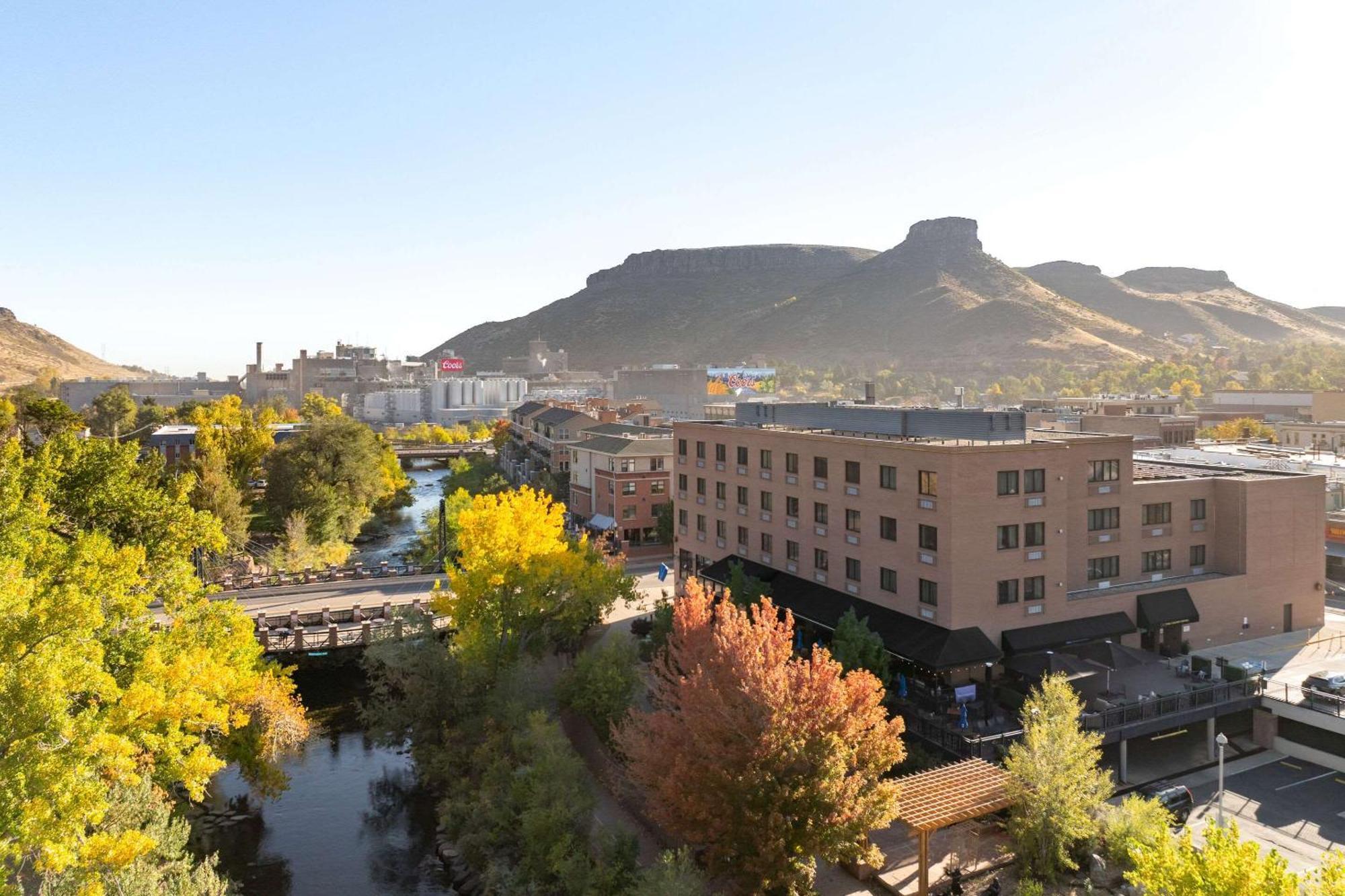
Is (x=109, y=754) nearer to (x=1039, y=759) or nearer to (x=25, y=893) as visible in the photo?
(x=25, y=893)

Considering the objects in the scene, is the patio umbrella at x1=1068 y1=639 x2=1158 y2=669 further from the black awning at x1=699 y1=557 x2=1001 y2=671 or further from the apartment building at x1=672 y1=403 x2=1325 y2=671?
the black awning at x1=699 y1=557 x2=1001 y2=671

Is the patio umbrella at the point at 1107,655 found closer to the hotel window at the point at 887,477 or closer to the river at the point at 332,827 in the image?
the hotel window at the point at 887,477

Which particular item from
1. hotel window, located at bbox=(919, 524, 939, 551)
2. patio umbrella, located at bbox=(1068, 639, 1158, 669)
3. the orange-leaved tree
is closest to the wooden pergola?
the orange-leaved tree

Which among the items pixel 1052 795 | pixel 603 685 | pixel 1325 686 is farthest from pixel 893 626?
pixel 1325 686

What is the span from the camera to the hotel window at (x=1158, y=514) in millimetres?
45562

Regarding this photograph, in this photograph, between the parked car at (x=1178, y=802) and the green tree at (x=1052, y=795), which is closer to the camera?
the green tree at (x=1052, y=795)

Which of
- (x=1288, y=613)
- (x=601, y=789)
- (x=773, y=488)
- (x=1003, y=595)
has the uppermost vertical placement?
(x=773, y=488)

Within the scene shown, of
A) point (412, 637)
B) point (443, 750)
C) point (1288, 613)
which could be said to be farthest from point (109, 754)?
point (1288, 613)

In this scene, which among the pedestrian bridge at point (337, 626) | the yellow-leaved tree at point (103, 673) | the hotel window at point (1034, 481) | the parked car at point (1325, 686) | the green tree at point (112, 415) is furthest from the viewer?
the green tree at point (112, 415)

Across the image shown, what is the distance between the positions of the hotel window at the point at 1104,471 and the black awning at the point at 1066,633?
657 cm

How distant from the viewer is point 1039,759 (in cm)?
2822

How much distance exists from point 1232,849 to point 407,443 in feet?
641

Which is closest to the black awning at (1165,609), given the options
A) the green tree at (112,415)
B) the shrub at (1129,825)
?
the shrub at (1129,825)

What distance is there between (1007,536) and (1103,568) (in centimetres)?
849
